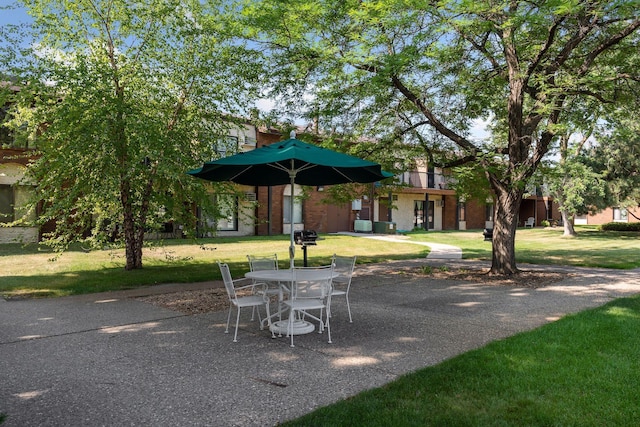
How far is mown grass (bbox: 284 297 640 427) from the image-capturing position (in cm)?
355

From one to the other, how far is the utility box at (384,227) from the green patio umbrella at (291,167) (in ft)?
73.4

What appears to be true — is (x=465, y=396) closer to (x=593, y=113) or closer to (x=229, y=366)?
(x=229, y=366)

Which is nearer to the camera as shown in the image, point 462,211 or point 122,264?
point 122,264

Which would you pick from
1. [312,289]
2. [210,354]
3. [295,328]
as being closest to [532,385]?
[312,289]

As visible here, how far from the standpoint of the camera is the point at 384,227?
30.7m

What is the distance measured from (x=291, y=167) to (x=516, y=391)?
14.9 ft

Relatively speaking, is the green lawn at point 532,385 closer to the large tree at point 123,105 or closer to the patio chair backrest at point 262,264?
the patio chair backrest at point 262,264

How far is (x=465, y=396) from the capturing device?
3980 millimetres

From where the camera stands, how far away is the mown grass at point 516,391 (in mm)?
3553

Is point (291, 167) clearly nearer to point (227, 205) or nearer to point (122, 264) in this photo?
point (227, 205)

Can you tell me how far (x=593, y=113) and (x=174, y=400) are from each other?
43.8 feet

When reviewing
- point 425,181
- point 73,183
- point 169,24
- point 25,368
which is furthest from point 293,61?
point 425,181

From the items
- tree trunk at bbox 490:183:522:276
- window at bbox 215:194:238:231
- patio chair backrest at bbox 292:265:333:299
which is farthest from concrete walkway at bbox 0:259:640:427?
window at bbox 215:194:238:231

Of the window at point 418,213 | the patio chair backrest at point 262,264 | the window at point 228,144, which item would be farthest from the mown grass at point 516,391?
the window at point 418,213
